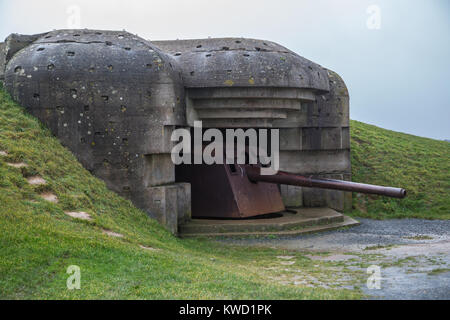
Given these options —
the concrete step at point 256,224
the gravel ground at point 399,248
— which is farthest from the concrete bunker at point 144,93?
the gravel ground at point 399,248

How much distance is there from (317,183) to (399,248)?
2942 millimetres

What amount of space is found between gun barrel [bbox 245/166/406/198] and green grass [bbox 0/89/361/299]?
2.67 metres

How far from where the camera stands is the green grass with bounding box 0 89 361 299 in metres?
6.61

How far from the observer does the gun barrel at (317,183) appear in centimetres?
1235

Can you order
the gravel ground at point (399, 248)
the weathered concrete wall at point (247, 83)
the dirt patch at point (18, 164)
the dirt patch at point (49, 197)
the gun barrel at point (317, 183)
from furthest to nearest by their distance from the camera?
the weathered concrete wall at point (247, 83)
the gun barrel at point (317, 183)
the dirt patch at point (18, 164)
the dirt patch at point (49, 197)
the gravel ground at point (399, 248)

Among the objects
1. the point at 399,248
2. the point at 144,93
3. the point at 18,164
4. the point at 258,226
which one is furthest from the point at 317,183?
the point at 18,164

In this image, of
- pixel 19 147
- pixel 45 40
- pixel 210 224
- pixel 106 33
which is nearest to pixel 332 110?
pixel 210 224

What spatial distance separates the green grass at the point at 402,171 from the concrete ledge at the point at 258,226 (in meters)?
3.13

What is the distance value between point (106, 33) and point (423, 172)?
11462mm

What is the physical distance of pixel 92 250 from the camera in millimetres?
7977

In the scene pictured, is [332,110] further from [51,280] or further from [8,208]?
[51,280]

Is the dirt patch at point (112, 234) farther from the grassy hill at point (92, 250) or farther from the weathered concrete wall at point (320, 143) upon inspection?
the weathered concrete wall at point (320, 143)

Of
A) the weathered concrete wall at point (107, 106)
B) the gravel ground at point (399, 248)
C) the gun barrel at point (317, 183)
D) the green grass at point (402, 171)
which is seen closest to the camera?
the gravel ground at point (399, 248)

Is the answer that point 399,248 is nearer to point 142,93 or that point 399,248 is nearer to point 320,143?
point 142,93
